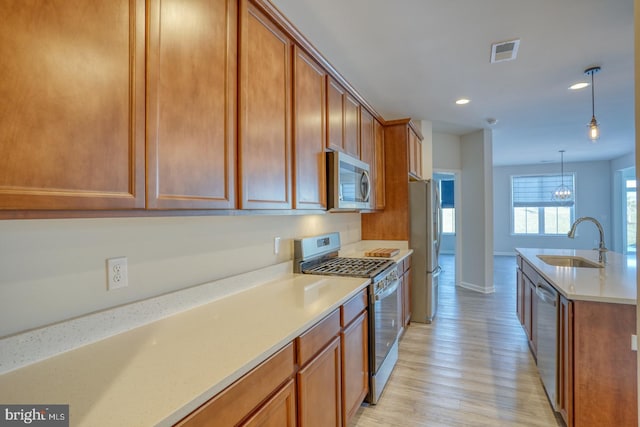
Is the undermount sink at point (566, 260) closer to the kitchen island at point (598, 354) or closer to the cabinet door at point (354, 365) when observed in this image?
the kitchen island at point (598, 354)

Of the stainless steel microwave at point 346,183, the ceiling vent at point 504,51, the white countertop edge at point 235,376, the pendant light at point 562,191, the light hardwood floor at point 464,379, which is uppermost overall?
the ceiling vent at point 504,51

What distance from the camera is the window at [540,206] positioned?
8922 millimetres

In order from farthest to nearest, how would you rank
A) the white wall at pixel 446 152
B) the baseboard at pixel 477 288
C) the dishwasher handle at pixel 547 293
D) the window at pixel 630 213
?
the window at pixel 630 213, the white wall at pixel 446 152, the baseboard at pixel 477 288, the dishwasher handle at pixel 547 293

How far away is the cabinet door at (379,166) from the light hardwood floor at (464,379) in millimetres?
1513

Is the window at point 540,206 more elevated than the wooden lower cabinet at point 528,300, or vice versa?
the window at point 540,206

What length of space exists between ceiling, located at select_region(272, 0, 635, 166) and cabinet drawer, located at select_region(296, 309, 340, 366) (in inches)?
76.1

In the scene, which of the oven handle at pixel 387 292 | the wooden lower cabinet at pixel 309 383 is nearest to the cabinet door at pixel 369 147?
the oven handle at pixel 387 292

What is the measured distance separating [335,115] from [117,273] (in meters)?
1.85

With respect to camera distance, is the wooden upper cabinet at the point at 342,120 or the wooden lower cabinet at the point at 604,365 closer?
the wooden lower cabinet at the point at 604,365

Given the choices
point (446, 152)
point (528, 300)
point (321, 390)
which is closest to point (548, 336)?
point (528, 300)

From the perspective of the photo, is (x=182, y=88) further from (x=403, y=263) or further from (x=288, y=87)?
(x=403, y=263)

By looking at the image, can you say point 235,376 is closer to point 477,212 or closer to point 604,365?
point 604,365

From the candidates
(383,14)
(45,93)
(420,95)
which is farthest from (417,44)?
(45,93)

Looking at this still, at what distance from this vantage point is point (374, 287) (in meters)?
2.24
